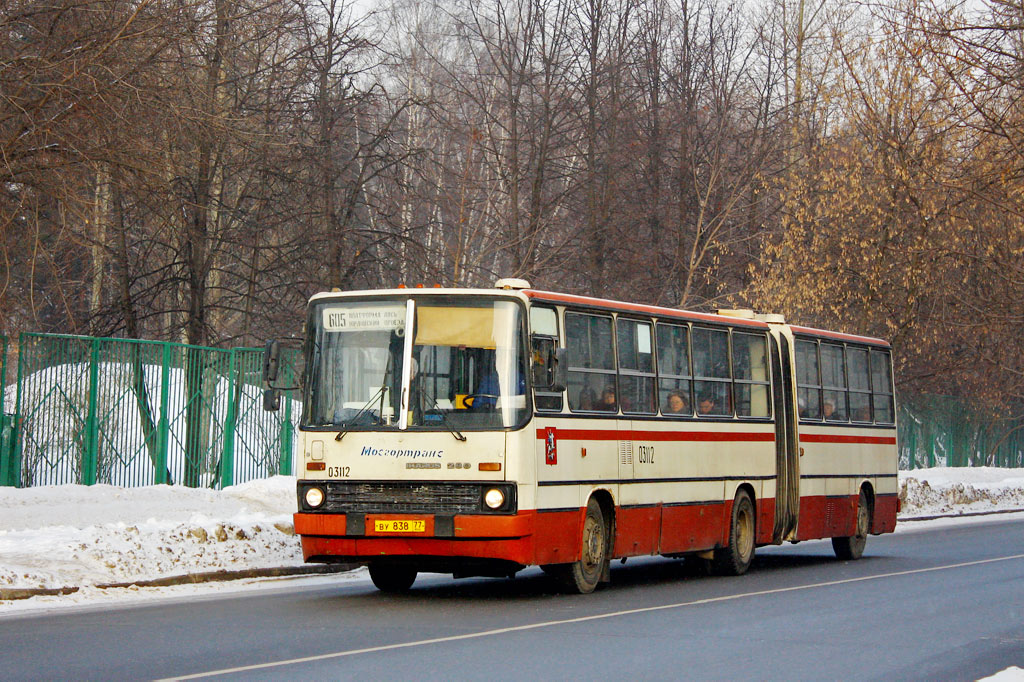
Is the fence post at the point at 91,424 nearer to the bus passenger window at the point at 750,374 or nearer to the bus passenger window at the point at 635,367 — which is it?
the bus passenger window at the point at 635,367

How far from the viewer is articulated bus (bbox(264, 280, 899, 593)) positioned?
1408 centimetres

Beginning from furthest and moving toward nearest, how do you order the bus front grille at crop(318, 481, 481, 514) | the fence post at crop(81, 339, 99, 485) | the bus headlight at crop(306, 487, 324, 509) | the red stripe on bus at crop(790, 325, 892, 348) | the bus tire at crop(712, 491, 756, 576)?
the fence post at crop(81, 339, 99, 485) < the red stripe on bus at crop(790, 325, 892, 348) < the bus tire at crop(712, 491, 756, 576) < the bus headlight at crop(306, 487, 324, 509) < the bus front grille at crop(318, 481, 481, 514)

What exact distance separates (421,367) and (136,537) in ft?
13.1

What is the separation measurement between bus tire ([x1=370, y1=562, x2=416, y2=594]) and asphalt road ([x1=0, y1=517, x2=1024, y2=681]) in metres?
0.18

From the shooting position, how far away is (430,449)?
14109 mm

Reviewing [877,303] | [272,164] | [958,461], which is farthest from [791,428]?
[958,461]

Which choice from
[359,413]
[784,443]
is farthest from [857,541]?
[359,413]

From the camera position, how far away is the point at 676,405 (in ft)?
57.4

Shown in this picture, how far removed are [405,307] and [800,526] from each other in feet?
27.0

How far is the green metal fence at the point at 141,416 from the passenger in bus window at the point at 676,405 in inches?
349

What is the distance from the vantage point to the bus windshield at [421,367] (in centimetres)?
1427

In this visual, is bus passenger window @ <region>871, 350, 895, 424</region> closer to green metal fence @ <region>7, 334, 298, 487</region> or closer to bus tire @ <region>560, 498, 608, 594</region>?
bus tire @ <region>560, 498, 608, 594</region>

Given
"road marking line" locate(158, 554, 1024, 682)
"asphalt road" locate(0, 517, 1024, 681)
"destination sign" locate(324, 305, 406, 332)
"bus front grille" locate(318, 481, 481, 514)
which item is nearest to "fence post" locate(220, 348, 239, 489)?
"asphalt road" locate(0, 517, 1024, 681)

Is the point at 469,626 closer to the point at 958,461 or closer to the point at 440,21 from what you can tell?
the point at 958,461
